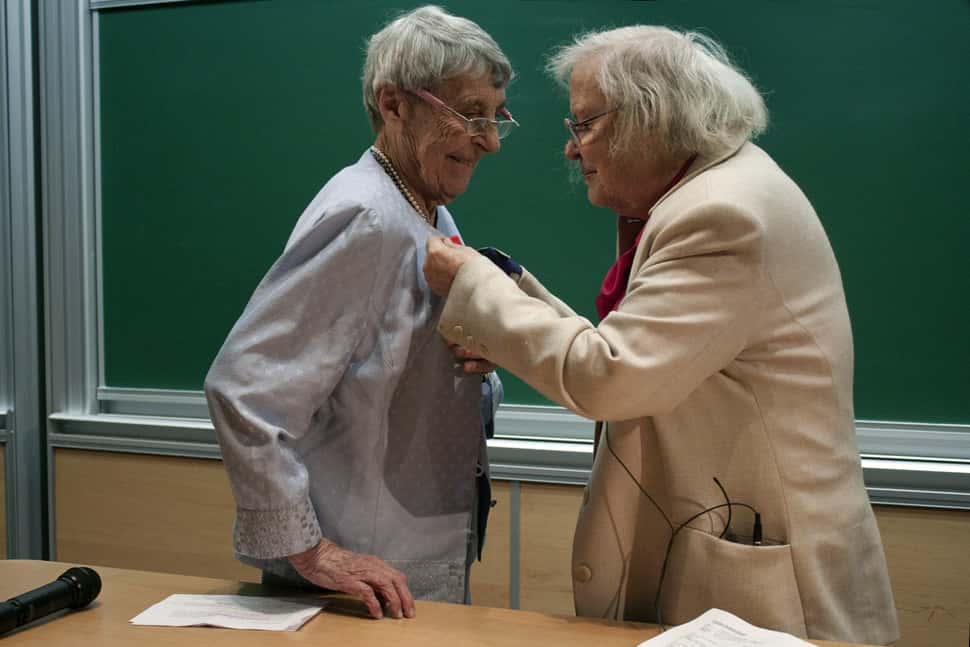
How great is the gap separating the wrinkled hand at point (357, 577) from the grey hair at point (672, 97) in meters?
0.80

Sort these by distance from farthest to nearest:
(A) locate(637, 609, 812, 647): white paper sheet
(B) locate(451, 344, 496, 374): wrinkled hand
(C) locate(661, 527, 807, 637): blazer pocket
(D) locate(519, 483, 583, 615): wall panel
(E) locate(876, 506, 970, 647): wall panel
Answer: (D) locate(519, 483, 583, 615): wall panel, (E) locate(876, 506, 970, 647): wall panel, (B) locate(451, 344, 496, 374): wrinkled hand, (C) locate(661, 527, 807, 637): blazer pocket, (A) locate(637, 609, 812, 647): white paper sheet

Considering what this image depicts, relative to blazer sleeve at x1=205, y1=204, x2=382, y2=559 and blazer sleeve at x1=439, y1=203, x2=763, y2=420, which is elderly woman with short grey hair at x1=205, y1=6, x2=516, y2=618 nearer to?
blazer sleeve at x1=205, y1=204, x2=382, y2=559

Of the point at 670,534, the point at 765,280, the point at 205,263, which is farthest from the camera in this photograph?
the point at 205,263

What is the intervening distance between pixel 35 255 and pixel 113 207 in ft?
1.02

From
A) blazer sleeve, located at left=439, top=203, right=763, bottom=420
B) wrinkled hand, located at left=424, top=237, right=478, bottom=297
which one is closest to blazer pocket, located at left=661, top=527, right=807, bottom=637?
blazer sleeve, located at left=439, top=203, right=763, bottom=420

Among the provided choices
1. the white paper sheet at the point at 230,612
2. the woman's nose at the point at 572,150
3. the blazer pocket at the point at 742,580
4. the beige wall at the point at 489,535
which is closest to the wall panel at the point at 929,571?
the beige wall at the point at 489,535

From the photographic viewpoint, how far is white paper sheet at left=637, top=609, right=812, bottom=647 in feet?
4.47

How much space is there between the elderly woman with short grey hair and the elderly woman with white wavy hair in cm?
13

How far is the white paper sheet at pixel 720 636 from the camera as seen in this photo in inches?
53.6

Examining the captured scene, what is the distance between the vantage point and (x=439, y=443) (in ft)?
5.71

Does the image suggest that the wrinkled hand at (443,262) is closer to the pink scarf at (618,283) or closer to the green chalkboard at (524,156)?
the pink scarf at (618,283)

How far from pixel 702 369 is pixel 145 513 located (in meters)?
2.37

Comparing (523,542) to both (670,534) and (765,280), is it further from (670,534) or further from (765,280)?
(765,280)

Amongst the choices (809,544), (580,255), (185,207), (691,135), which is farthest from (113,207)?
(809,544)
